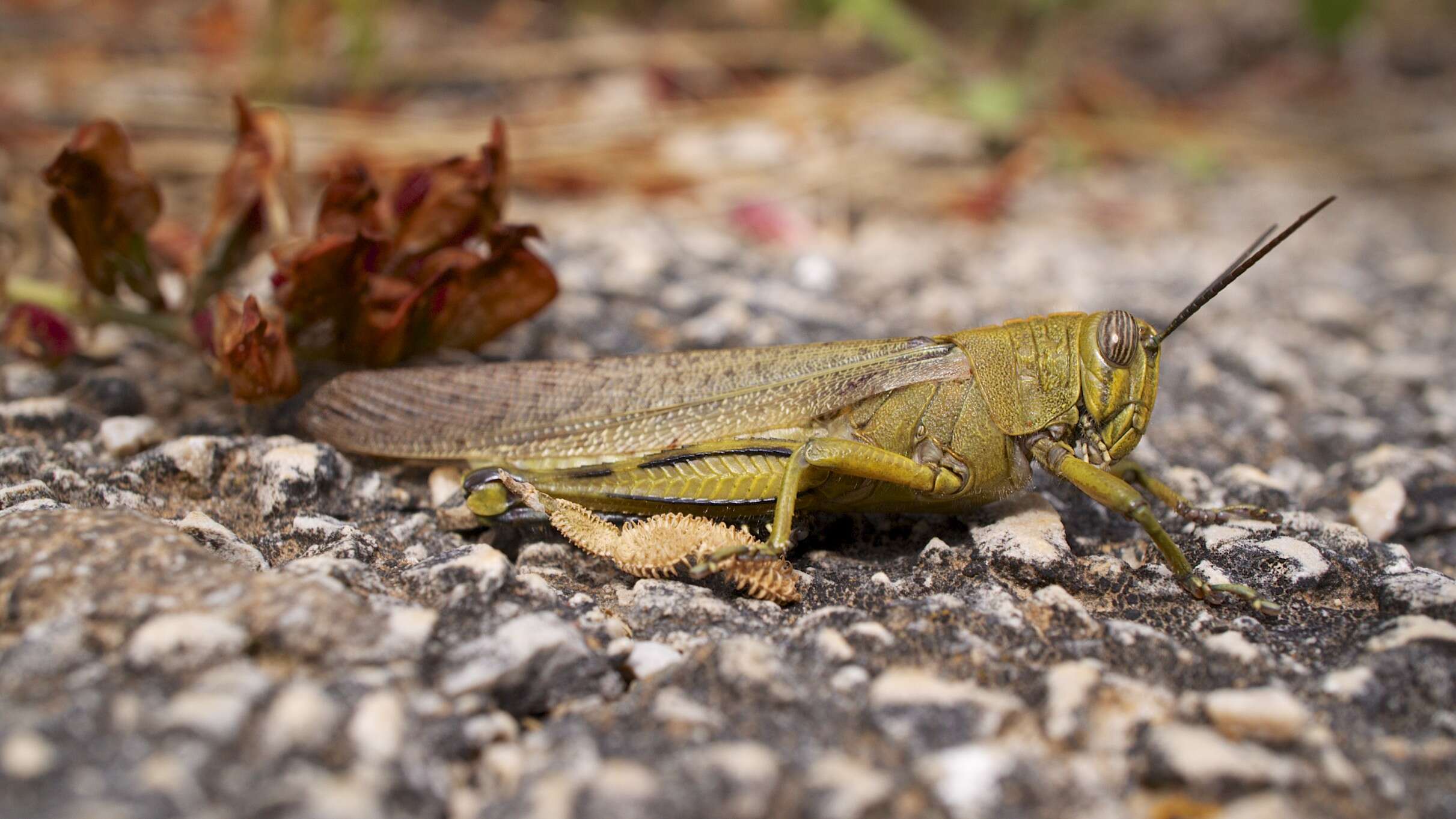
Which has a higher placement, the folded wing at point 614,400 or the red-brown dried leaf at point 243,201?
the red-brown dried leaf at point 243,201

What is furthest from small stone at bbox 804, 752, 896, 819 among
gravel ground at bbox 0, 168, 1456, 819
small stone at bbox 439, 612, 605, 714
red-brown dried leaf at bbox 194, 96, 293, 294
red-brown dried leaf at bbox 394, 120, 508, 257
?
red-brown dried leaf at bbox 194, 96, 293, 294

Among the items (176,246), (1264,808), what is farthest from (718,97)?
(1264,808)

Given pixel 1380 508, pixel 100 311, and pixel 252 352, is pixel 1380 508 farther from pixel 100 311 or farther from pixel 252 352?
pixel 100 311

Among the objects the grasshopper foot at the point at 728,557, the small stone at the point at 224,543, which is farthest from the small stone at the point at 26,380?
the grasshopper foot at the point at 728,557

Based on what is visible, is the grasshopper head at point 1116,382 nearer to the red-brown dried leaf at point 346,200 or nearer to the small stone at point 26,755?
the red-brown dried leaf at point 346,200

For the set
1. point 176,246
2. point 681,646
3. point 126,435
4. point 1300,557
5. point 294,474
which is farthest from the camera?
point 176,246

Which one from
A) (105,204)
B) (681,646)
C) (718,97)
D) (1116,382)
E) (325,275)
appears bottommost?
(681,646)
